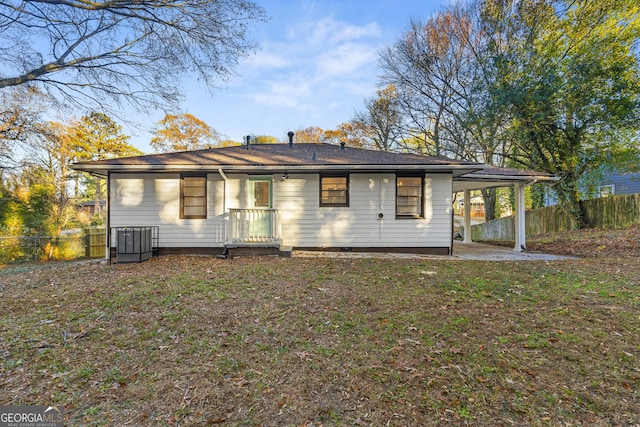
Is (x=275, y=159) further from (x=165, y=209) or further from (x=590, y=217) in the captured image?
(x=590, y=217)

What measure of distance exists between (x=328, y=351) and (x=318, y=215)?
6.09 metres

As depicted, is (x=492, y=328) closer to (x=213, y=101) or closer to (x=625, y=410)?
(x=625, y=410)

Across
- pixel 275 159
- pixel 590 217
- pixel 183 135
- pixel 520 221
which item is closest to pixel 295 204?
pixel 275 159

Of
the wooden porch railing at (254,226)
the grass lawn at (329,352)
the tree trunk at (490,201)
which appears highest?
the tree trunk at (490,201)

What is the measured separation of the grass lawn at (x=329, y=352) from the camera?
222cm

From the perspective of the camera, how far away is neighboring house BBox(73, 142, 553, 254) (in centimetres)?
853

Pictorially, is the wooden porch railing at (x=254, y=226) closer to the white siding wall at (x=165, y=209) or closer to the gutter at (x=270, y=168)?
the white siding wall at (x=165, y=209)

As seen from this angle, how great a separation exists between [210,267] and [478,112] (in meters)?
13.4

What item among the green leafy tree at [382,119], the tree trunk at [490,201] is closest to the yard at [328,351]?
the tree trunk at [490,201]

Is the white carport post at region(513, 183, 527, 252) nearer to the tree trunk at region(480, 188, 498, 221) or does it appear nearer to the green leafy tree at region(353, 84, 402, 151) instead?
the tree trunk at region(480, 188, 498, 221)

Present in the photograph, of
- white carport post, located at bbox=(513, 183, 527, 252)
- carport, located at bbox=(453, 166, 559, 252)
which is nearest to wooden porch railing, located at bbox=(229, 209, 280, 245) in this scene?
carport, located at bbox=(453, 166, 559, 252)

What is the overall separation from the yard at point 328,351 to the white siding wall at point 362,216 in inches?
133

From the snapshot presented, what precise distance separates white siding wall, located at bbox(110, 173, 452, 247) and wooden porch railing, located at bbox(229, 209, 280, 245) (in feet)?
1.26

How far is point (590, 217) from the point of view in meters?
12.5
